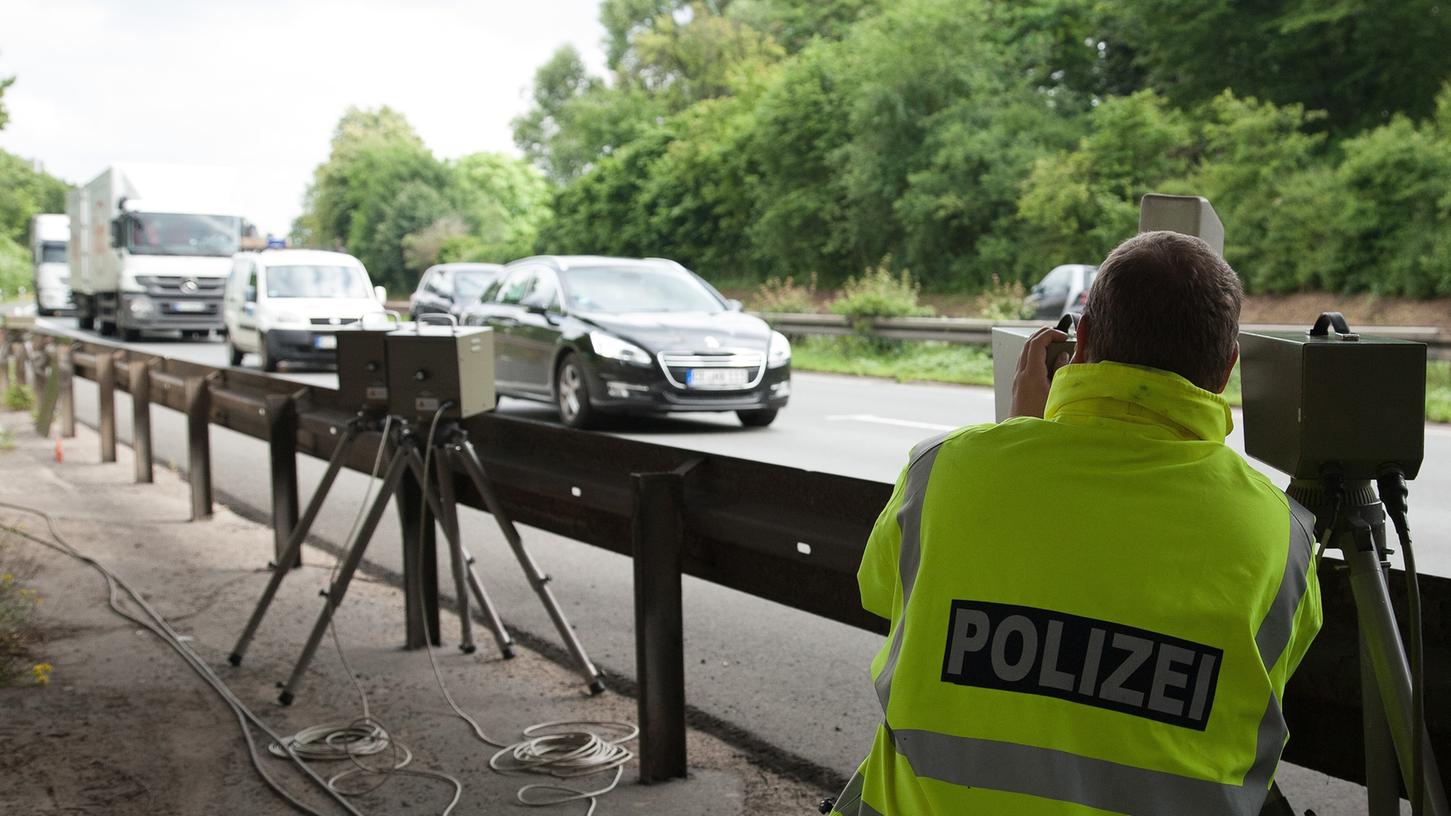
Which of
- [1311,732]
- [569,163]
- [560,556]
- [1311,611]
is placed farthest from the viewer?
[569,163]

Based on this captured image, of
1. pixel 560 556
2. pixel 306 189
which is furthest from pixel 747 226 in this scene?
pixel 306 189

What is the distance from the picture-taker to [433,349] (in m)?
5.42

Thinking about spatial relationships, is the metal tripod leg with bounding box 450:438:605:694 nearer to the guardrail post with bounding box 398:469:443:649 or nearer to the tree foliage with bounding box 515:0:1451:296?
the guardrail post with bounding box 398:469:443:649

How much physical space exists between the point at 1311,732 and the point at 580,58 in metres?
94.5

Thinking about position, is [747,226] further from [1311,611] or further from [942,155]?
[1311,611]

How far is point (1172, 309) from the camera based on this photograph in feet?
6.48

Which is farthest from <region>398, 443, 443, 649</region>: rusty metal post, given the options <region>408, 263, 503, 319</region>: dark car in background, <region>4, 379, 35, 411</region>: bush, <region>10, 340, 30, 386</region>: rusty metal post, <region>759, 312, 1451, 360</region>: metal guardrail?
<region>408, 263, 503, 319</region>: dark car in background

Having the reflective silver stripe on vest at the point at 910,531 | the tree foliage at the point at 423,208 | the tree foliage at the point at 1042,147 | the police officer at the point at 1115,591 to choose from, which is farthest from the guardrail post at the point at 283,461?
the tree foliage at the point at 423,208

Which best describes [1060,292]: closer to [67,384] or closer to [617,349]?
[617,349]

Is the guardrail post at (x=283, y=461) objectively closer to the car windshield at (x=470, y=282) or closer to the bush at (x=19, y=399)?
the bush at (x=19, y=399)

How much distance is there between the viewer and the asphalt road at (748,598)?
4.93m

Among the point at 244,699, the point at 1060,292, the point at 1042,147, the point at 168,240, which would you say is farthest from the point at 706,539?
the point at 1042,147

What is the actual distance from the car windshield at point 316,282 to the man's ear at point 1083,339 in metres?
22.6

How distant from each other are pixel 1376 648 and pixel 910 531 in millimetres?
747
